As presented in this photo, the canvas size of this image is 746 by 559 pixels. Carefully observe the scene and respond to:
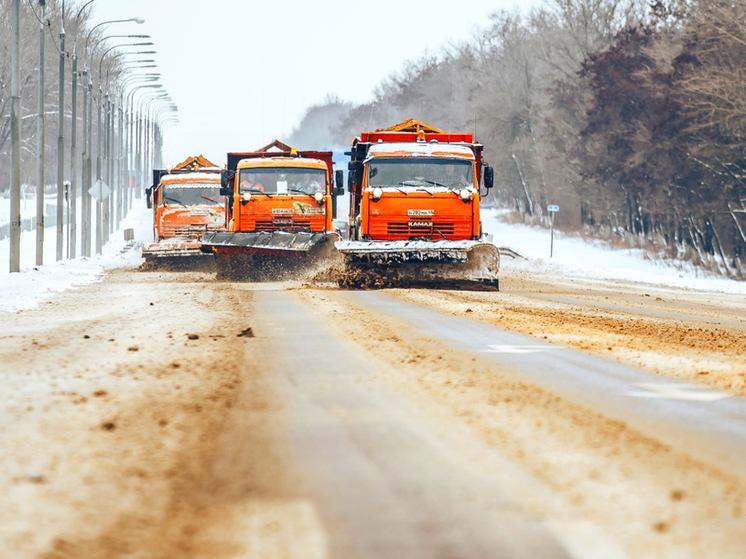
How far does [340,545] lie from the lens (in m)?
3.17

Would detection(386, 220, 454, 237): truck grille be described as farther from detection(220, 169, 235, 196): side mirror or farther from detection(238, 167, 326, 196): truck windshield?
detection(220, 169, 235, 196): side mirror

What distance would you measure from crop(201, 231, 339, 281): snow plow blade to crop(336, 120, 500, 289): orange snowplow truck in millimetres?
1487

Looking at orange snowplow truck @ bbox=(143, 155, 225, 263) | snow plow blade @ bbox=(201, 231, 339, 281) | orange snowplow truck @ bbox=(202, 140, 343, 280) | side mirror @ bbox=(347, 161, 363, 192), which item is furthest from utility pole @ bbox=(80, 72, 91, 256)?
side mirror @ bbox=(347, 161, 363, 192)

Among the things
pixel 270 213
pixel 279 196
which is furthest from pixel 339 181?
pixel 270 213

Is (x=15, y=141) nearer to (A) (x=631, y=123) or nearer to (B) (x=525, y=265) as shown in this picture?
(B) (x=525, y=265)

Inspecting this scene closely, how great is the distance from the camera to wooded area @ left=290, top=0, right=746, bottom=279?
30375 millimetres

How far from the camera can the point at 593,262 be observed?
36.0 m

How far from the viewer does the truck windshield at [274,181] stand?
2155 centimetres

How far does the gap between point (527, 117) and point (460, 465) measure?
56.3 metres

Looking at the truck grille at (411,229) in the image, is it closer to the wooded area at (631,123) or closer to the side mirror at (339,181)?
the side mirror at (339,181)

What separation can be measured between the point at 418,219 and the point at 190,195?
12.6 metres

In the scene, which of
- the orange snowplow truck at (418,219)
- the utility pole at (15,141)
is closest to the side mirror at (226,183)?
the orange snowplow truck at (418,219)

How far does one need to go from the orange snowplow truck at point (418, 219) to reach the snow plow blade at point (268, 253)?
1487 mm

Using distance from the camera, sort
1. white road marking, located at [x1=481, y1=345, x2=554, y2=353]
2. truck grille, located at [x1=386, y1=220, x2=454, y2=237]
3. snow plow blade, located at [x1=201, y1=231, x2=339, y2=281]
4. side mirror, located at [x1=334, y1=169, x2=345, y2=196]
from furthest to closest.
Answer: side mirror, located at [x1=334, y1=169, x2=345, y2=196] → snow plow blade, located at [x1=201, y1=231, x2=339, y2=281] → truck grille, located at [x1=386, y1=220, x2=454, y2=237] → white road marking, located at [x1=481, y1=345, x2=554, y2=353]
